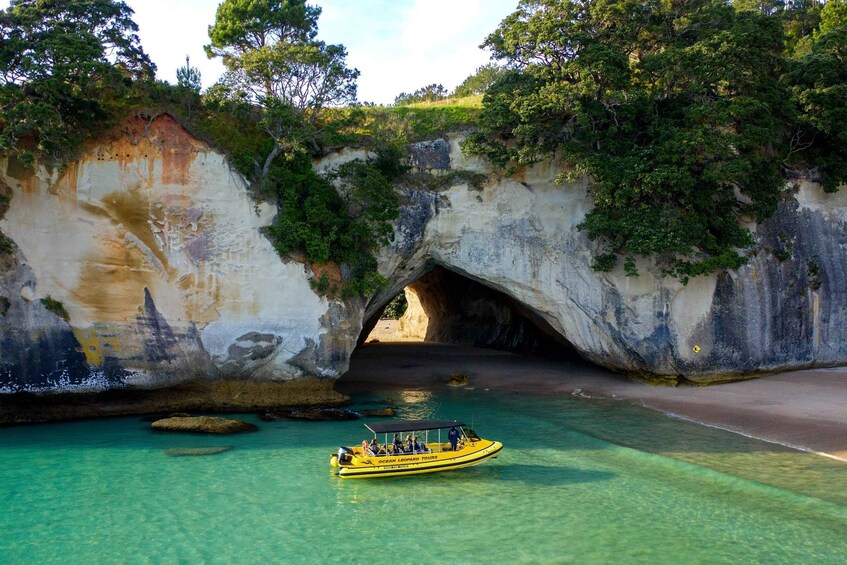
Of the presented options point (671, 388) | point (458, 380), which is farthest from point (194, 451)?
point (671, 388)

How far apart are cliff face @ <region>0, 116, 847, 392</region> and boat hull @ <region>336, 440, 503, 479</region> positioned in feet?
26.6

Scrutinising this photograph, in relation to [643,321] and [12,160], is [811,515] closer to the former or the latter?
[643,321]

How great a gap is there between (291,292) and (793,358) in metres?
18.8

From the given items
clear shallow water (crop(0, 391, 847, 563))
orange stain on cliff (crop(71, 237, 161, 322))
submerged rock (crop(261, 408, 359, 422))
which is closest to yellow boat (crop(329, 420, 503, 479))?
clear shallow water (crop(0, 391, 847, 563))

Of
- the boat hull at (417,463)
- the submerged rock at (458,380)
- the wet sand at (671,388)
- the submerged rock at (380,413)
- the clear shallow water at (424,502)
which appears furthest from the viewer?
the submerged rock at (458,380)

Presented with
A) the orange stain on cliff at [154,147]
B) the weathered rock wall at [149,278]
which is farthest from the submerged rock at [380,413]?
the orange stain on cliff at [154,147]

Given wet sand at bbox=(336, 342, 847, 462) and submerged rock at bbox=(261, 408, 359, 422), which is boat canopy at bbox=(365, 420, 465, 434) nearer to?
submerged rock at bbox=(261, 408, 359, 422)

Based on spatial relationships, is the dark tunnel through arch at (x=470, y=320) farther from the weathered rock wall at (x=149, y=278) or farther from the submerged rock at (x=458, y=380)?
the weathered rock wall at (x=149, y=278)

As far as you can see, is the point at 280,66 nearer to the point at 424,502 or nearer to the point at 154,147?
the point at 154,147

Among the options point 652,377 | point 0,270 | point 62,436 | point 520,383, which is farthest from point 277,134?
point 652,377

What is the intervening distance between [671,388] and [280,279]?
1496cm

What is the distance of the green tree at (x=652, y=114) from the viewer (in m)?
22.1

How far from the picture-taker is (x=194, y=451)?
1677 centimetres

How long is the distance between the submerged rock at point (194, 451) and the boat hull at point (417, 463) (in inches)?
150
